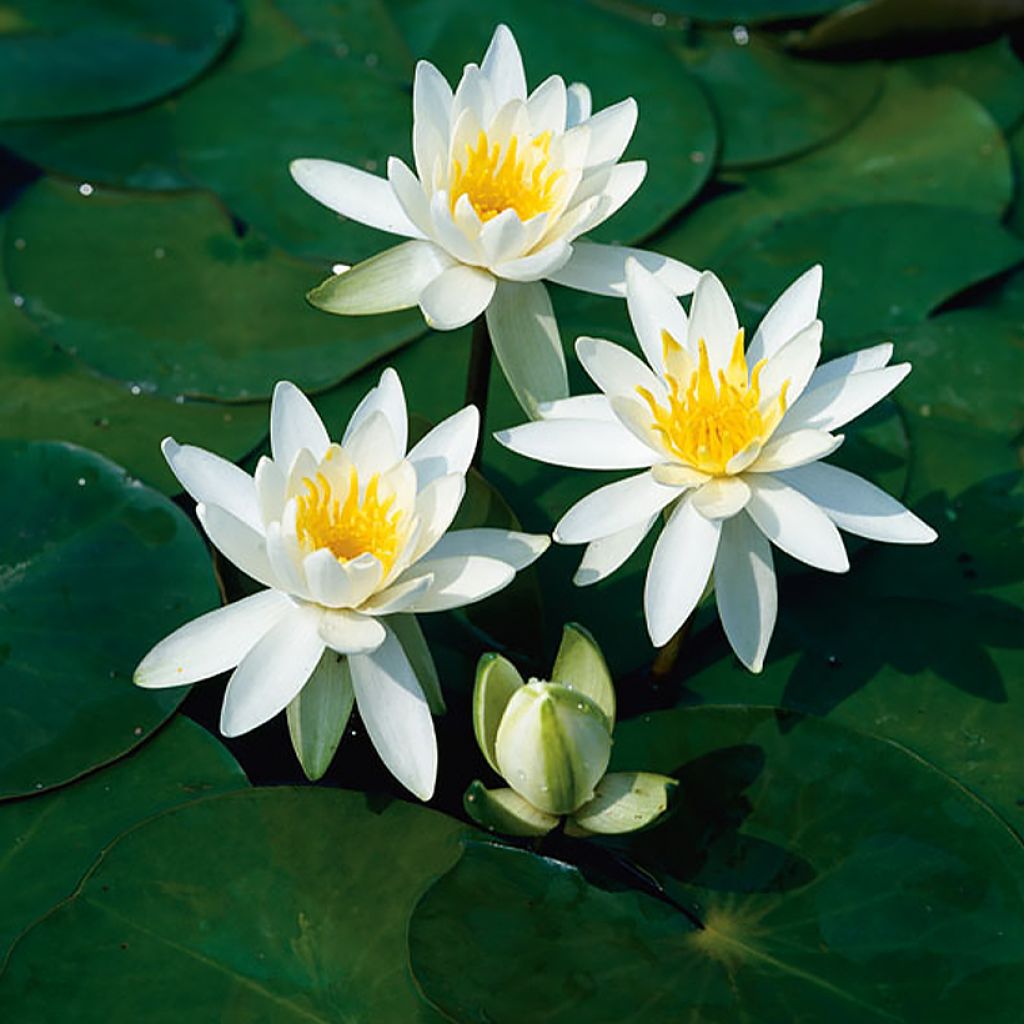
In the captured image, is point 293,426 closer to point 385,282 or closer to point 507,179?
point 385,282

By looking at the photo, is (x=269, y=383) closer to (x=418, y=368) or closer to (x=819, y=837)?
(x=418, y=368)

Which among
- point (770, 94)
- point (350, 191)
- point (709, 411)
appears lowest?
point (770, 94)

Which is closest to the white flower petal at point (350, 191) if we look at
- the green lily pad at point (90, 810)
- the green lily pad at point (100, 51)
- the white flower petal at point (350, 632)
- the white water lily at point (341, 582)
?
the white water lily at point (341, 582)

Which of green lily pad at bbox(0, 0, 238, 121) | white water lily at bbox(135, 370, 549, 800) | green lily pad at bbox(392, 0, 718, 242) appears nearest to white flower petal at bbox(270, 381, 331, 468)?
white water lily at bbox(135, 370, 549, 800)

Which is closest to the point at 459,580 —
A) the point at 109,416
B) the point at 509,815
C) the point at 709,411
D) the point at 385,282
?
the point at 509,815

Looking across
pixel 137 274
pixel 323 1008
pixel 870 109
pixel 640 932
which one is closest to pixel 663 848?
pixel 640 932

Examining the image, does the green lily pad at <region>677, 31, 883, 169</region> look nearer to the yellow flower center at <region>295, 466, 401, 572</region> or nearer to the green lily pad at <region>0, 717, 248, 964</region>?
the yellow flower center at <region>295, 466, 401, 572</region>
